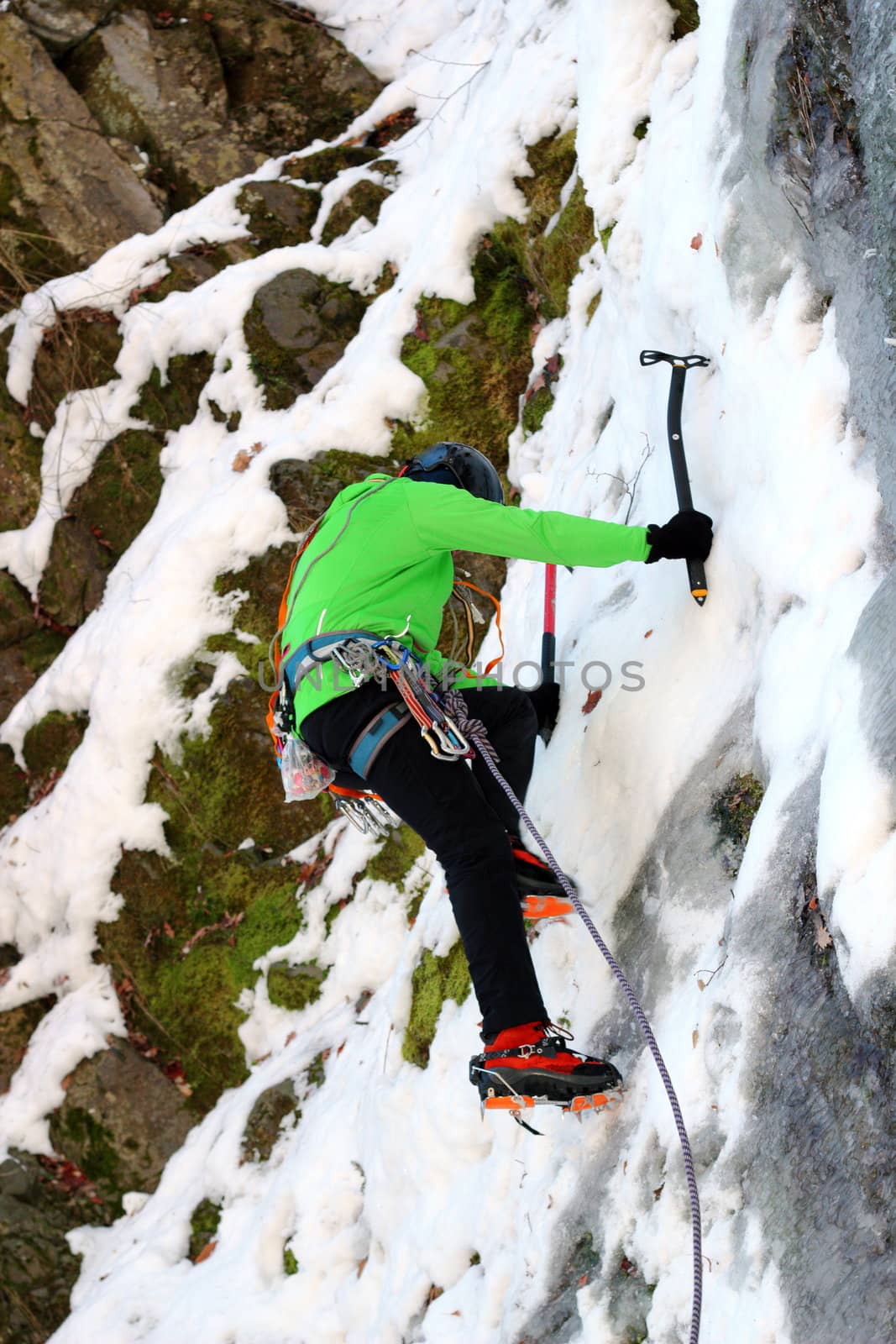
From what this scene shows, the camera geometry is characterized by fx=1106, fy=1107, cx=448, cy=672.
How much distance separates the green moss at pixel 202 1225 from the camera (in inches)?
226

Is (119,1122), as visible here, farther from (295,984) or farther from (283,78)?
(283,78)

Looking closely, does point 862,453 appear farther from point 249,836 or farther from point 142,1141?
point 142,1141

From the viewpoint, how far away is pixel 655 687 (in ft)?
12.2

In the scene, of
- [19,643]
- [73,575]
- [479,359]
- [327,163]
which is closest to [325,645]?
[479,359]

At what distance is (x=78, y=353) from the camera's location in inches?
333

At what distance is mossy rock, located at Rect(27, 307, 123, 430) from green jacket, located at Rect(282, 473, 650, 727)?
17.6ft

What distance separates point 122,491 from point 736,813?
245 inches

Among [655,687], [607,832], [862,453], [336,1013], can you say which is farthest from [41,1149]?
[862,453]

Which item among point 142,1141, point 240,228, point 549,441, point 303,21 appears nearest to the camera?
point 549,441

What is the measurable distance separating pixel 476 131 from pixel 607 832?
5146 mm

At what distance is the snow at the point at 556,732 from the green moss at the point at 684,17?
0.08m

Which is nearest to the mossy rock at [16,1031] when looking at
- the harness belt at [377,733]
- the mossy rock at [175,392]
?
the mossy rock at [175,392]

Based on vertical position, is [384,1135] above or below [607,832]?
below

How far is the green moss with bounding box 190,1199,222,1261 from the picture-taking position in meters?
5.74
